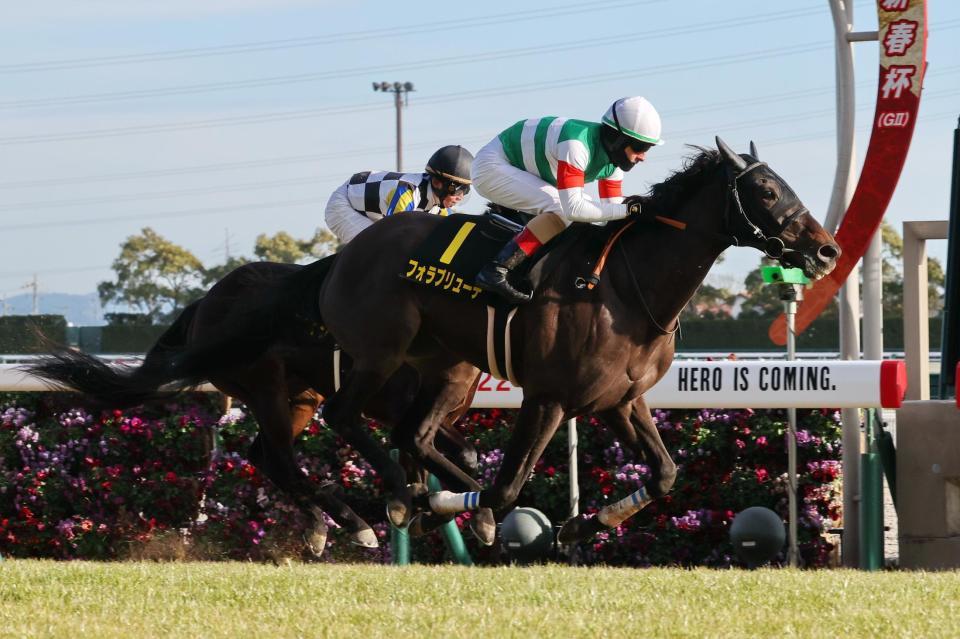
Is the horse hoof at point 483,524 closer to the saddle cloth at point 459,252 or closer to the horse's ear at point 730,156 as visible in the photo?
the saddle cloth at point 459,252

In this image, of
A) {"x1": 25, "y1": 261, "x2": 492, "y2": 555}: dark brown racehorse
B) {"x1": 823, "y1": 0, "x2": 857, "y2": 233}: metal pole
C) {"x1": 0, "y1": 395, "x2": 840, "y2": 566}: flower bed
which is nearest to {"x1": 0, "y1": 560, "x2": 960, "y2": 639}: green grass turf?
{"x1": 25, "y1": 261, "x2": 492, "y2": 555}: dark brown racehorse

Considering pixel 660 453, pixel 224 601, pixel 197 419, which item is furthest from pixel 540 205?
pixel 197 419

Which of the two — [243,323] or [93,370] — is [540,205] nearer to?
[243,323]

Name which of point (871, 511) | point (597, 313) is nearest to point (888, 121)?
point (871, 511)

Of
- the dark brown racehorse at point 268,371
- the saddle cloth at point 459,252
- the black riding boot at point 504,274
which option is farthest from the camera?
the dark brown racehorse at point 268,371

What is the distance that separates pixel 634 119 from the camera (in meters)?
5.43

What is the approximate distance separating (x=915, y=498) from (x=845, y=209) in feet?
5.15

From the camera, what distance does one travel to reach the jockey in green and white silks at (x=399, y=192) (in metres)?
6.56

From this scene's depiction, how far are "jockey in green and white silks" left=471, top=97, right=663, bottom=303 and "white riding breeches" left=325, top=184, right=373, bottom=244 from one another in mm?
1191

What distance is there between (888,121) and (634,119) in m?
2.41

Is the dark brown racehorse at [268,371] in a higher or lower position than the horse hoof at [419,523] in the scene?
higher

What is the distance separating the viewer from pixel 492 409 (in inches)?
300

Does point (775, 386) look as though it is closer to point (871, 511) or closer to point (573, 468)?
point (871, 511)

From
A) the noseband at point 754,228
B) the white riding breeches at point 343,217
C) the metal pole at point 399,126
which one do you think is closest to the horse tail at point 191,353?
the white riding breeches at point 343,217
